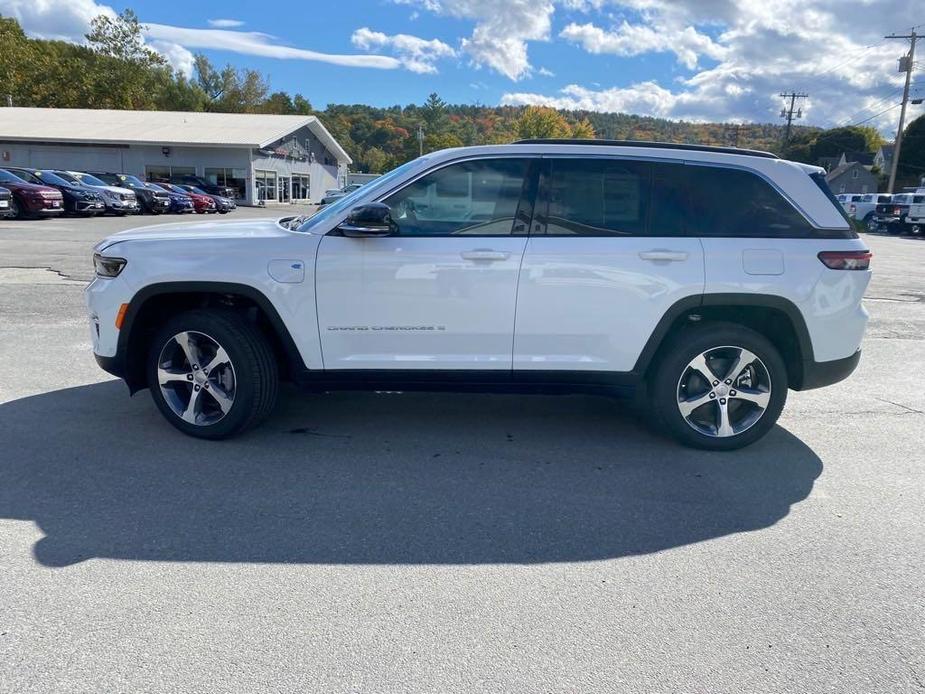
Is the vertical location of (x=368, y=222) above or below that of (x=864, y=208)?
below

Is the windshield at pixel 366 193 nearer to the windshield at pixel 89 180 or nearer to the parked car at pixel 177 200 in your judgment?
the windshield at pixel 89 180

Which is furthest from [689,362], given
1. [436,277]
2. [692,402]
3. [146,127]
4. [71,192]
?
[146,127]

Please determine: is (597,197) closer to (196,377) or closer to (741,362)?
(741,362)

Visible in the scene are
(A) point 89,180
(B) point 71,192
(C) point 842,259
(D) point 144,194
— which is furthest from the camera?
(D) point 144,194

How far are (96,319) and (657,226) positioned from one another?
3.61 m

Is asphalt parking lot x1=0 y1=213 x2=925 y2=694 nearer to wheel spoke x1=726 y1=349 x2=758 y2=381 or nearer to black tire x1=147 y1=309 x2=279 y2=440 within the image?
black tire x1=147 y1=309 x2=279 y2=440

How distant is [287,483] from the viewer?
3891 millimetres

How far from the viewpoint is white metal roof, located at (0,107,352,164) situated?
4225 cm

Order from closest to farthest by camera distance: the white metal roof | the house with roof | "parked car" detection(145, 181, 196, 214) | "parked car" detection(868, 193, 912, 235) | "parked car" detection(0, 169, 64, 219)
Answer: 1. "parked car" detection(0, 169, 64, 219)
2. "parked car" detection(145, 181, 196, 214)
3. "parked car" detection(868, 193, 912, 235)
4. the white metal roof
5. the house with roof

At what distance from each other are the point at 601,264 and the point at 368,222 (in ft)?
4.67

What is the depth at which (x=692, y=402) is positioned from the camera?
4.41 metres

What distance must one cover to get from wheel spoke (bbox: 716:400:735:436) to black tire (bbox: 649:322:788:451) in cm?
3

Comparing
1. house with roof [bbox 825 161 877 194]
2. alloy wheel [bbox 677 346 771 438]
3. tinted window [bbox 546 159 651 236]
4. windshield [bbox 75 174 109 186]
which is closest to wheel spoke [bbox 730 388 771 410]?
alloy wheel [bbox 677 346 771 438]

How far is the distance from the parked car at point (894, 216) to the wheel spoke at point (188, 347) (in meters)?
38.8
